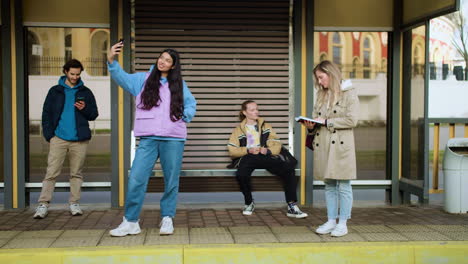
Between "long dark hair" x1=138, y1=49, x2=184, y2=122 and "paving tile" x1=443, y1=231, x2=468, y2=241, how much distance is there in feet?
8.85

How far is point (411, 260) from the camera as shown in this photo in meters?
4.96

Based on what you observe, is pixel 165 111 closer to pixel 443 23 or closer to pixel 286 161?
pixel 286 161

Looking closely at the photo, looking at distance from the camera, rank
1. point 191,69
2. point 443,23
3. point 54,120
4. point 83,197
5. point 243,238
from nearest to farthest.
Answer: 1. point 243,238
2. point 54,120
3. point 191,69
4. point 83,197
5. point 443,23

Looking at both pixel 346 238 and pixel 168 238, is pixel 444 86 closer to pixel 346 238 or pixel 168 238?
pixel 346 238

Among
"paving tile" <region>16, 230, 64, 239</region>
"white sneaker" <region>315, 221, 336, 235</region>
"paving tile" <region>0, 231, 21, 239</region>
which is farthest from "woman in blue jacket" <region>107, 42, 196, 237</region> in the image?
"white sneaker" <region>315, 221, 336, 235</region>

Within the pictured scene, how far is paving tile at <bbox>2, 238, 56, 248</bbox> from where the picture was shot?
4.94m

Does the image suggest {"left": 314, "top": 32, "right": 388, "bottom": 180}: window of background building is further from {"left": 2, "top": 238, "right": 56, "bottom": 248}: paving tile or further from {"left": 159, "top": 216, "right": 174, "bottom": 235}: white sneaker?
{"left": 2, "top": 238, "right": 56, "bottom": 248}: paving tile

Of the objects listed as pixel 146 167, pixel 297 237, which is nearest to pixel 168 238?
pixel 146 167

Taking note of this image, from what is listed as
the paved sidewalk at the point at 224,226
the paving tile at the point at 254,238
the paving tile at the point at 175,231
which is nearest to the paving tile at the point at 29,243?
the paved sidewalk at the point at 224,226

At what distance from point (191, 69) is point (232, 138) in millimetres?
1024

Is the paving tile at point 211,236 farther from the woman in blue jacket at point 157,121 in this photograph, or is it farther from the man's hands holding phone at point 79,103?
the man's hands holding phone at point 79,103

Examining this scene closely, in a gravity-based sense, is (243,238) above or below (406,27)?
below

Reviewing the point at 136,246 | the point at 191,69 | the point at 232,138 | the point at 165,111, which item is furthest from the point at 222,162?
the point at 136,246

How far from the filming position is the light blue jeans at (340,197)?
18.0 feet
